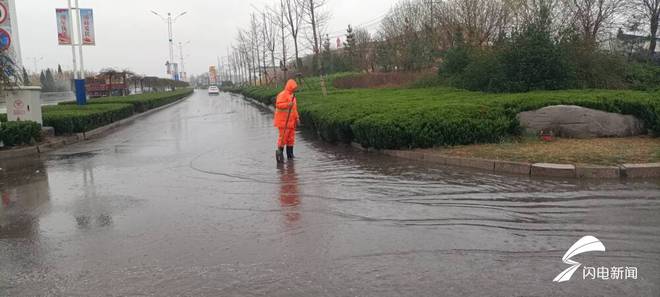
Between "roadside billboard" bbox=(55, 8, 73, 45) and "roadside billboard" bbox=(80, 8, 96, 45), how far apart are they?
0.76m

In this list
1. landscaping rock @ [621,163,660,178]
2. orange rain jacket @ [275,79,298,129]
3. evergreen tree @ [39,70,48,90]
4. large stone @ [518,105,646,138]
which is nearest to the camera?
landscaping rock @ [621,163,660,178]

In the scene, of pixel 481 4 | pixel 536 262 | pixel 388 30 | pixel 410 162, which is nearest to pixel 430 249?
pixel 536 262

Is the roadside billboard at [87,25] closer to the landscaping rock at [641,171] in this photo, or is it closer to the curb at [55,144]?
the curb at [55,144]

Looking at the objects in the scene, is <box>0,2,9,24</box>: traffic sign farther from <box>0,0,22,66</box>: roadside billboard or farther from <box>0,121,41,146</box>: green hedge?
<box>0,121,41,146</box>: green hedge

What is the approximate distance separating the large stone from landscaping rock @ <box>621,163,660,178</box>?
262cm

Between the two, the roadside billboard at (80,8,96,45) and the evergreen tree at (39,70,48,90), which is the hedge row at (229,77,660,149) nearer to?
the roadside billboard at (80,8,96,45)

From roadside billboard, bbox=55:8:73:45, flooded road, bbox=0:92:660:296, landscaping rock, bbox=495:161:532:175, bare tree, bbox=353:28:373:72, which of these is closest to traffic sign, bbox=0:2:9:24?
flooded road, bbox=0:92:660:296

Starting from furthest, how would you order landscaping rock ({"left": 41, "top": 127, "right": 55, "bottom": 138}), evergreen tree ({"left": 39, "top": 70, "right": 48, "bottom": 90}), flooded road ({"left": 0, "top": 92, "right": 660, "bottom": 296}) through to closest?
evergreen tree ({"left": 39, "top": 70, "right": 48, "bottom": 90}) < landscaping rock ({"left": 41, "top": 127, "right": 55, "bottom": 138}) < flooded road ({"left": 0, "top": 92, "right": 660, "bottom": 296})

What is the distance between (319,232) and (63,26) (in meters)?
23.7

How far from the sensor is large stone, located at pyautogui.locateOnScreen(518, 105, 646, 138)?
389 inches

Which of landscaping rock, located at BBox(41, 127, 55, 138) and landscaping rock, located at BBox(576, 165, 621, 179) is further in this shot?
landscaping rock, located at BBox(41, 127, 55, 138)

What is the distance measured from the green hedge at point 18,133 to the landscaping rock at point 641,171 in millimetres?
13136

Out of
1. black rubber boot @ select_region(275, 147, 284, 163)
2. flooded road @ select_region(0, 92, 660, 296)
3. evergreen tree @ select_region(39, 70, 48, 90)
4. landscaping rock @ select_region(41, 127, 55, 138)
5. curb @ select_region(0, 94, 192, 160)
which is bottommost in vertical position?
flooded road @ select_region(0, 92, 660, 296)

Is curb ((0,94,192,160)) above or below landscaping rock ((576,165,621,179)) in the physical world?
above
